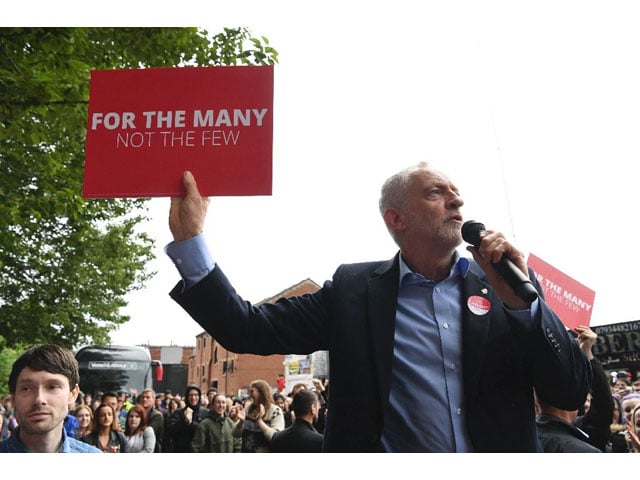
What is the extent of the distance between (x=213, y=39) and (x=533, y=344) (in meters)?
5.86

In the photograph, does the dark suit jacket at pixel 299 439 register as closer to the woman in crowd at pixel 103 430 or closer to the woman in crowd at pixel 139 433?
the woman in crowd at pixel 103 430

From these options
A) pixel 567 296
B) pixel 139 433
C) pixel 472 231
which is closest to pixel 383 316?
pixel 472 231

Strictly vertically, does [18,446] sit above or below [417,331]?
below

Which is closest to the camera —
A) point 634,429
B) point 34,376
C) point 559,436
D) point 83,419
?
point 34,376

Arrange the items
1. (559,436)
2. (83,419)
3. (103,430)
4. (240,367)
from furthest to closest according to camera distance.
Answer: (240,367) → (83,419) → (103,430) → (559,436)

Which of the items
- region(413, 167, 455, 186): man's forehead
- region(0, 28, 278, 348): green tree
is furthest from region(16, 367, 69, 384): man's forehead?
region(0, 28, 278, 348): green tree

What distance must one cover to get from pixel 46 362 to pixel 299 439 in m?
3.62

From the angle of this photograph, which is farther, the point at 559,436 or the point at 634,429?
the point at 634,429

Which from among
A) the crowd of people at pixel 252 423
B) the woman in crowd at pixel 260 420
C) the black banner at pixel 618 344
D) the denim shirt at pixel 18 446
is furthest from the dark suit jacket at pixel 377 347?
the black banner at pixel 618 344

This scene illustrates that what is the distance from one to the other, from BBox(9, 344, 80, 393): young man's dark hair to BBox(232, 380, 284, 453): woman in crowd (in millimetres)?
5380

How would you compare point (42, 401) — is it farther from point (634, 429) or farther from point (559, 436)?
point (634, 429)

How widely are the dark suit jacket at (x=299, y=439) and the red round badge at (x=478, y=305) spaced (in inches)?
155

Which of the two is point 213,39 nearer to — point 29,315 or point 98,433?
point 98,433

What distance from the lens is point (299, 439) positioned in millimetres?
5711
